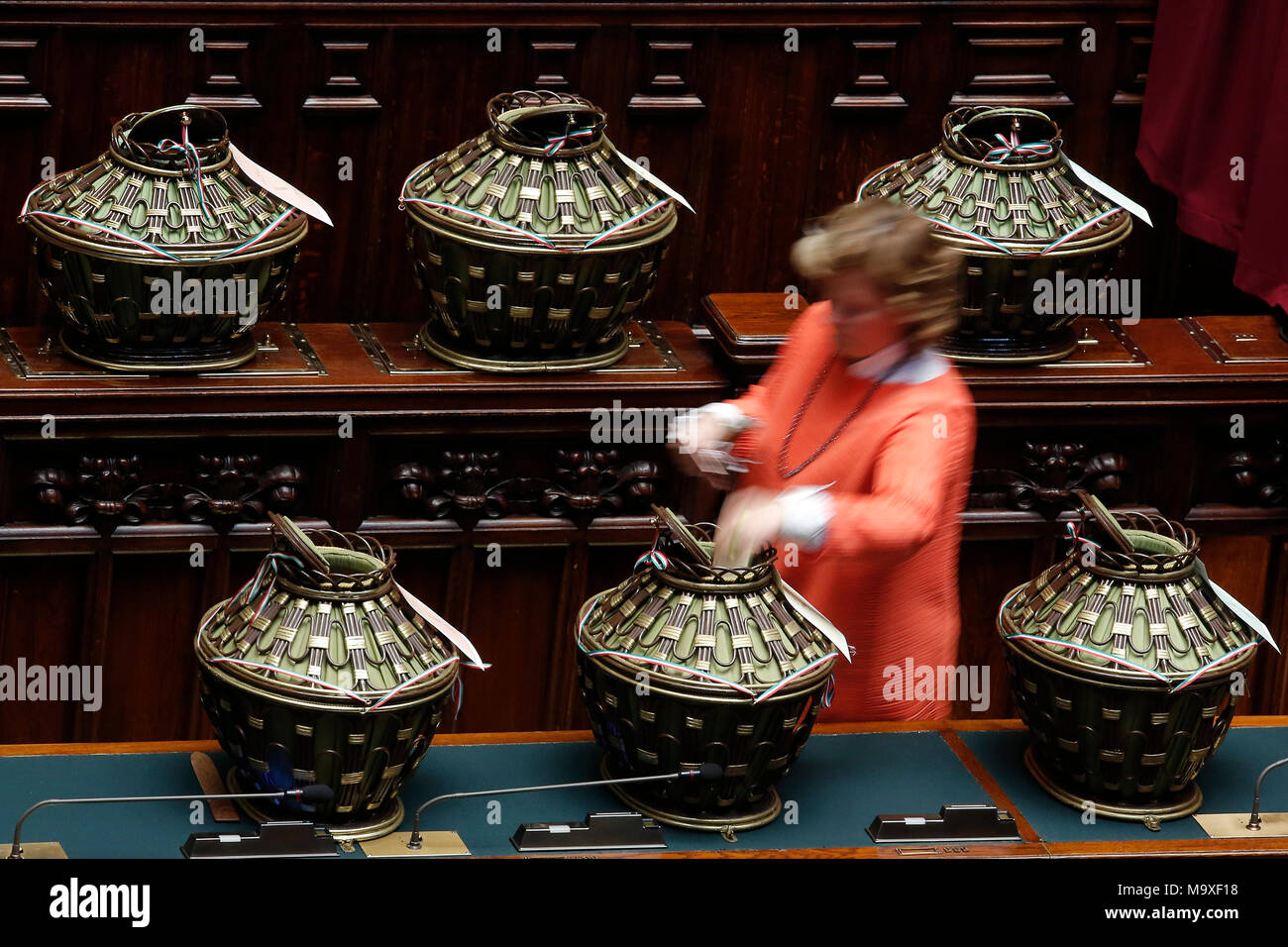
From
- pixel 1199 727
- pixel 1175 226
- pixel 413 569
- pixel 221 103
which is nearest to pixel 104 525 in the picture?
pixel 413 569

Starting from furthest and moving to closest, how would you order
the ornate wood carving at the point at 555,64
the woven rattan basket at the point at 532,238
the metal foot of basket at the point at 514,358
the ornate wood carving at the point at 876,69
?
the ornate wood carving at the point at 876,69, the ornate wood carving at the point at 555,64, the metal foot of basket at the point at 514,358, the woven rattan basket at the point at 532,238

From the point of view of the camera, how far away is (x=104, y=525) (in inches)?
141

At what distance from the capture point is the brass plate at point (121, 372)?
3523 millimetres

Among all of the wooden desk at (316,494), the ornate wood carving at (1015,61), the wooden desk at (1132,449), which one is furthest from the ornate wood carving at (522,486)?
the ornate wood carving at (1015,61)

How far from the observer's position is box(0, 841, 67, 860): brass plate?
2545 mm

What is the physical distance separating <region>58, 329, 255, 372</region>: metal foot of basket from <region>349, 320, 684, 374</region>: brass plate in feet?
0.80

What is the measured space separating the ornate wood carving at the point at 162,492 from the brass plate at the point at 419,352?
9.4 inches

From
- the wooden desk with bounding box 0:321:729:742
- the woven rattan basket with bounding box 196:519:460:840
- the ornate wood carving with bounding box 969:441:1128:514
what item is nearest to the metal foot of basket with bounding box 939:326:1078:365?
the ornate wood carving with bounding box 969:441:1128:514

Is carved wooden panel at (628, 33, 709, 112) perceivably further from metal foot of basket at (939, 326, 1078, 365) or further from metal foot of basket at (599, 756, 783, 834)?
metal foot of basket at (599, 756, 783, 834)

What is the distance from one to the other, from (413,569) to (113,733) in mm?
562

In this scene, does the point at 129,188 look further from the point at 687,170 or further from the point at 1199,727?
the point at 1199,727

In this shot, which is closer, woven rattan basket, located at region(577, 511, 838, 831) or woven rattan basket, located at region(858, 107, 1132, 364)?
woven rattan basket, located at region(577, 511, 838, 831)

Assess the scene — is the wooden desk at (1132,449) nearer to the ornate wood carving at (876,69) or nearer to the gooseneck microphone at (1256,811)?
the ornate wood carving at (876,69)

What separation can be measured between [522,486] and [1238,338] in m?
1.32
